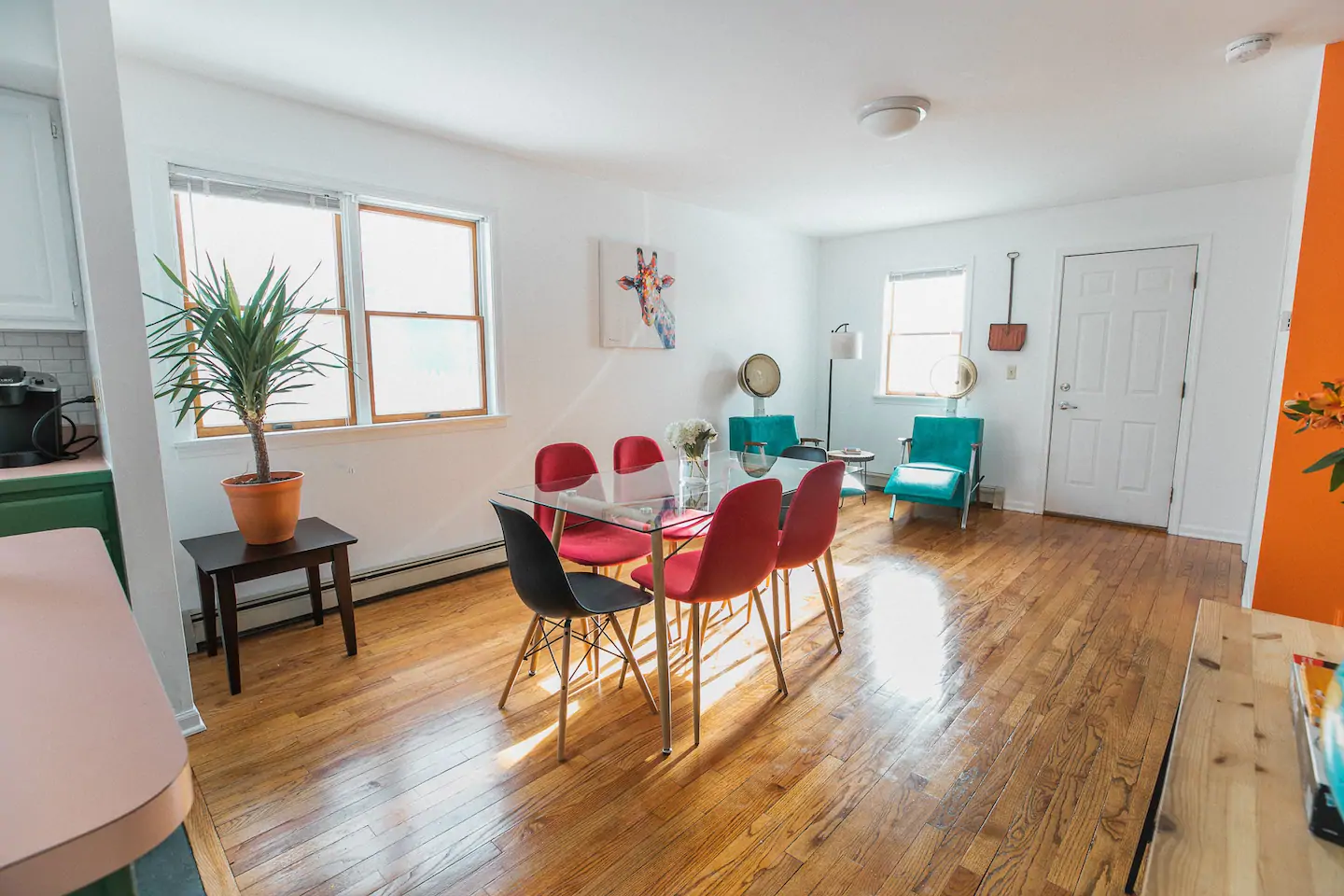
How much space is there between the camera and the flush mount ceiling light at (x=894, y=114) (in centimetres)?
295

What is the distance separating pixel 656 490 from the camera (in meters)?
2.81

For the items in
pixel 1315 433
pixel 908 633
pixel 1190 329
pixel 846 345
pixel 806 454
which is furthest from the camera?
pixel 846 345

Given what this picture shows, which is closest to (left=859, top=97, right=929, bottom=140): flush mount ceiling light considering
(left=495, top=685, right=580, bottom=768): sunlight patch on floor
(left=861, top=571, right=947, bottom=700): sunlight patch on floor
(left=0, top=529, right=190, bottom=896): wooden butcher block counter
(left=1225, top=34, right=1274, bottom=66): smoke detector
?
(left=1225, top=34, right=1274, bottom=66): smoke detector

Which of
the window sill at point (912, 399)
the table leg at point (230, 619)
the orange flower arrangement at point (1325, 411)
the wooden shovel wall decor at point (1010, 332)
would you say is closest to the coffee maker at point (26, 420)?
the table leg at point (230, 619)

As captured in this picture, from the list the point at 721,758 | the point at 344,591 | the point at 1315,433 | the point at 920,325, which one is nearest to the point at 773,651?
the point at 721,758

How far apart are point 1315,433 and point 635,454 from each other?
299 centimetres

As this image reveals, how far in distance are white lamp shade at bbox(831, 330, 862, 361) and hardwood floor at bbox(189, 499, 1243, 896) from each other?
2.72 metres

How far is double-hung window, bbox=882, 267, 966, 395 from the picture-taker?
568 cm

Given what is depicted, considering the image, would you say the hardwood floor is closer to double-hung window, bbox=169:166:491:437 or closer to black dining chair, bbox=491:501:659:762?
black dining chair, bbox=491:501:659:762

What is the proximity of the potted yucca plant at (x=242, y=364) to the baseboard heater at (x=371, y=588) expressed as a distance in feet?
1.64

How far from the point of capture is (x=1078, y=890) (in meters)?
1.58

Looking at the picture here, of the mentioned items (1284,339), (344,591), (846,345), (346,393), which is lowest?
(344,591)

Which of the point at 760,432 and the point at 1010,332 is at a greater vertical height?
the point at 1010,332

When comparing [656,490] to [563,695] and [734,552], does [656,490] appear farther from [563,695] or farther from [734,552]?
[563,695]
